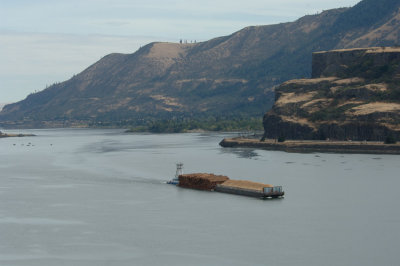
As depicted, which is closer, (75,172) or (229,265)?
(229,265)

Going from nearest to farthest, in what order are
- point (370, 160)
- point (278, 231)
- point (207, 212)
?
point (278, 231), point (207, 212), point (370, 160)

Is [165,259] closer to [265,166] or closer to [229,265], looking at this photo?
[229,265]

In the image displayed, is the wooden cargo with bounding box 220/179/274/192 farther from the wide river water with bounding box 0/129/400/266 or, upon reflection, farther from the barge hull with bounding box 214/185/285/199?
the wide river water with bounding box 0/129/400/266

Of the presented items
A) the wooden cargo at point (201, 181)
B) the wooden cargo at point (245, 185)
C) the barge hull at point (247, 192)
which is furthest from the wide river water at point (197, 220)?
the wooden cargo at point (245, 185)

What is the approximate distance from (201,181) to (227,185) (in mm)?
7441

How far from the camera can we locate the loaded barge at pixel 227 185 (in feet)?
366

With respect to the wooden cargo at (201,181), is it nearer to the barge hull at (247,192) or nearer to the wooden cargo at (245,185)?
the barge hull at (247,192)

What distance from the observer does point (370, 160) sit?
576ft

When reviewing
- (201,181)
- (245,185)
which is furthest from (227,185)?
(201,181)

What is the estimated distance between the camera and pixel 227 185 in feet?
399

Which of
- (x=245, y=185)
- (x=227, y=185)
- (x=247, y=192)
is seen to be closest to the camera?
(x=247, y=192)

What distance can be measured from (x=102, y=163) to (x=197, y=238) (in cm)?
10512

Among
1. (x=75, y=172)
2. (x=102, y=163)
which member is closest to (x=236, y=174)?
(x=75, y=172)

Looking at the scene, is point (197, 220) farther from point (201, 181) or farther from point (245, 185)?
point (201, 181)
